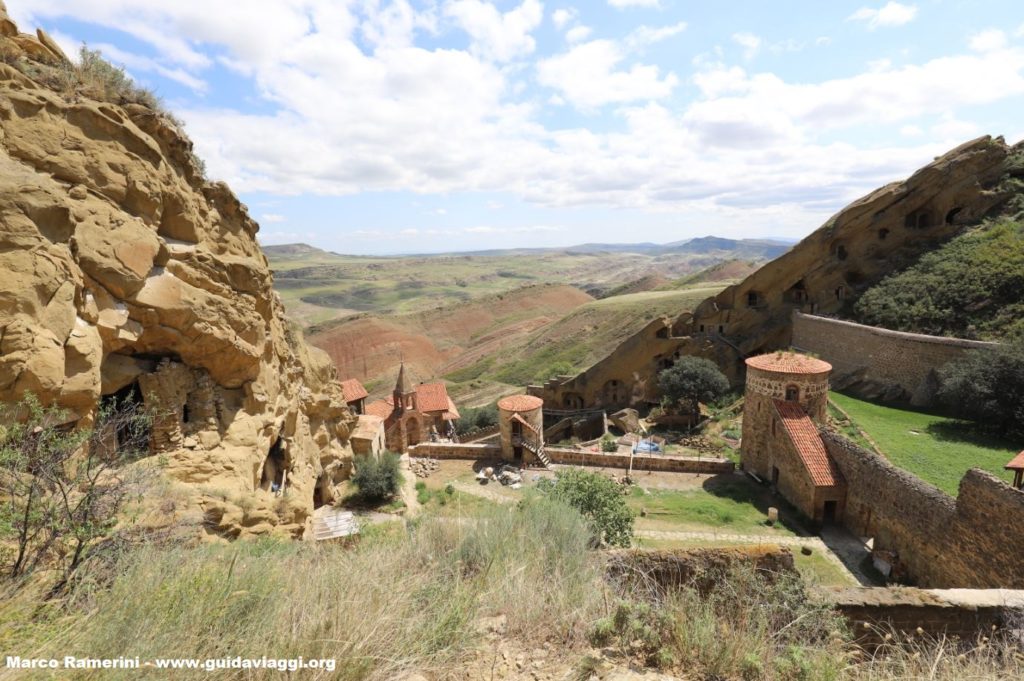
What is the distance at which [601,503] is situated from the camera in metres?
11.8

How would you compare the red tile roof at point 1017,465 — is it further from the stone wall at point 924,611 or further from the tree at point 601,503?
the tree at point 601,503

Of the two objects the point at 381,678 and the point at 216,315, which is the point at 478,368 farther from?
the point at 381,678

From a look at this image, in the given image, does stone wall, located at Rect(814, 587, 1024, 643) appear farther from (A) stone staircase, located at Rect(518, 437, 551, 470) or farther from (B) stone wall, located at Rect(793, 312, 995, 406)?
(B) stone wall, located at Rect(793, 312, 995, 406)

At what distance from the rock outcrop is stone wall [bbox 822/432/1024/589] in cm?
1652

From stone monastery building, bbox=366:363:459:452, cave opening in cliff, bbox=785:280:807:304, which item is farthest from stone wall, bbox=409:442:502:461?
cave opening in cliff, bbox=785:280:807:304

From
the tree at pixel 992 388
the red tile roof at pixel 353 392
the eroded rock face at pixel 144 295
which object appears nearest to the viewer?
the eroded rock face at pixel 144 295

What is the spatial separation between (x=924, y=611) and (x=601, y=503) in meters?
6.49

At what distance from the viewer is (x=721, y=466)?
19.0 m

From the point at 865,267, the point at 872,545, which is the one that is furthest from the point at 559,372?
the point at 872,545

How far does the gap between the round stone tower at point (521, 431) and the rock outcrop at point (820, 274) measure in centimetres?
1023

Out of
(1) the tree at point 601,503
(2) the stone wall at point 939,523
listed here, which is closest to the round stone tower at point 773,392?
(2) the stone wall at point 939,523

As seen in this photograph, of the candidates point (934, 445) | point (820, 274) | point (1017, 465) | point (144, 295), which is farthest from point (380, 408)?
point (820, 274)

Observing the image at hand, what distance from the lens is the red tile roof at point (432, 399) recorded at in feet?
92.5

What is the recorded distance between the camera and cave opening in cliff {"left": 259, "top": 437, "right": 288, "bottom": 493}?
1128 cm
